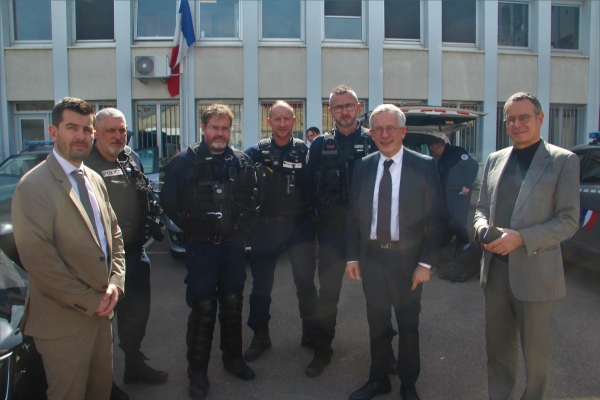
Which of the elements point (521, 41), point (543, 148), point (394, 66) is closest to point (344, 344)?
point (543, 148)

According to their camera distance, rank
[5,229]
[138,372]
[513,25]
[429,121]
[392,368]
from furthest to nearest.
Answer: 1. [513,25]
2. [429,121]
3. [5,229]
4. [392,368]
5. [138,372]

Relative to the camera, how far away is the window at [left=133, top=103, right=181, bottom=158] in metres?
12.4

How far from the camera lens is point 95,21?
40.4ft

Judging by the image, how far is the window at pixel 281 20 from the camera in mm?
12250

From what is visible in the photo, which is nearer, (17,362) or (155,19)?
(17,362)

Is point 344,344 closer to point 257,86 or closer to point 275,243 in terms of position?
point 275,243

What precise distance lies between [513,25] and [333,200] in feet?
41.3

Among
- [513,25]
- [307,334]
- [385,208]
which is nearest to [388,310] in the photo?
[385,208]

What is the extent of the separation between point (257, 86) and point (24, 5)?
Result: 23.1 feet

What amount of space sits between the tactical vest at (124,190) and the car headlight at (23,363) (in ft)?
3.22

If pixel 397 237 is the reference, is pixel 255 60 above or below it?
above

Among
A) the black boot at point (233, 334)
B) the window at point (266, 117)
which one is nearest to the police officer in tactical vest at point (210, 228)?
the black boot at point (233, 334)

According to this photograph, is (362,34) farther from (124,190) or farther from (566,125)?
(124,190)

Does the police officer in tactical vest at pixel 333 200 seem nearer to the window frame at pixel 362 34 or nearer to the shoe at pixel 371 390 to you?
the shoe at pixel 371 390
